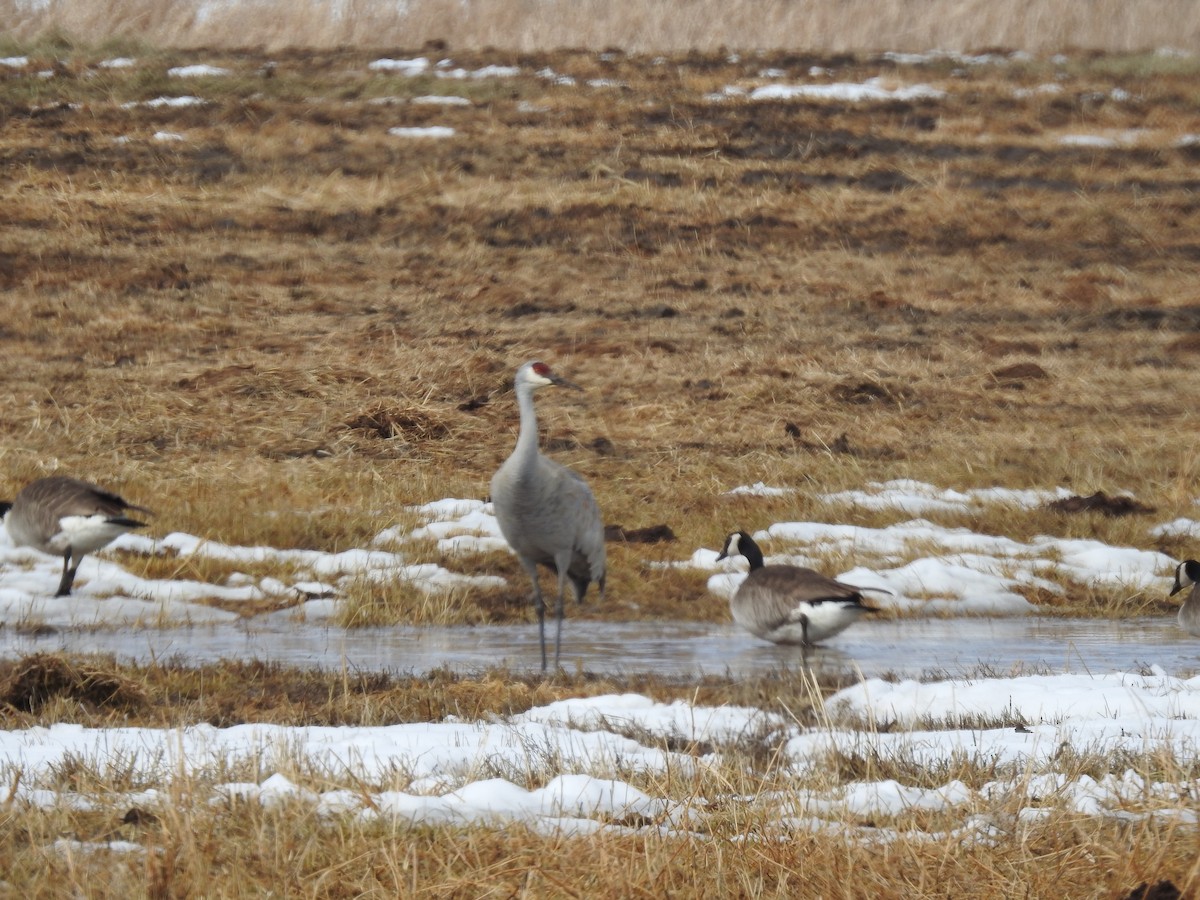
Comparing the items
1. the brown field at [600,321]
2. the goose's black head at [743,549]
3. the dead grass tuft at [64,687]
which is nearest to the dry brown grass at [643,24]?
the brown field at [600,321]

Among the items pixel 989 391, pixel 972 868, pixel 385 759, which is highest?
pixel 972 868

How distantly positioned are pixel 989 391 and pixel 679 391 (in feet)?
13.8

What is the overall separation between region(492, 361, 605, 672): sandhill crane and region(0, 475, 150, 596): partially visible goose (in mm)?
2713

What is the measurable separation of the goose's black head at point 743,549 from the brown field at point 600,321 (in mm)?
512

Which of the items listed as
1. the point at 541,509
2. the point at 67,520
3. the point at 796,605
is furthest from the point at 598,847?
the point at 67,520

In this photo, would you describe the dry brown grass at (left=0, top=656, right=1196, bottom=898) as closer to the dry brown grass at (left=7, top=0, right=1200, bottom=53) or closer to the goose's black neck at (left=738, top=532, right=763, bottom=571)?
the goose's black neck at (left=738, top=532, right=763, bottom=571)

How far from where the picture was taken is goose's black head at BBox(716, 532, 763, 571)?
39.2 ft

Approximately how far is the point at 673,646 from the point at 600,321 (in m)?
13.6

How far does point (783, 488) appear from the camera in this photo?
15.5m

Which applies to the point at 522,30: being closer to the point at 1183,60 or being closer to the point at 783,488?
the point at 1183,60

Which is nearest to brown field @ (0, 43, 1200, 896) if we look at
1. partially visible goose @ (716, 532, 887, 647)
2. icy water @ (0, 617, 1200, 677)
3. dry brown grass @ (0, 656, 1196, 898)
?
dry brown grass @ (0, 656, 1196, 898)

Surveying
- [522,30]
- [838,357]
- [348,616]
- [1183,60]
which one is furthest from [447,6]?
[348,616]

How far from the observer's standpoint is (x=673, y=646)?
35.2 ft

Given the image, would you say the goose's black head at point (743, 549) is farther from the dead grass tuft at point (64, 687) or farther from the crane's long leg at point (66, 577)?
the dead grass tuft at point (64, 687)
